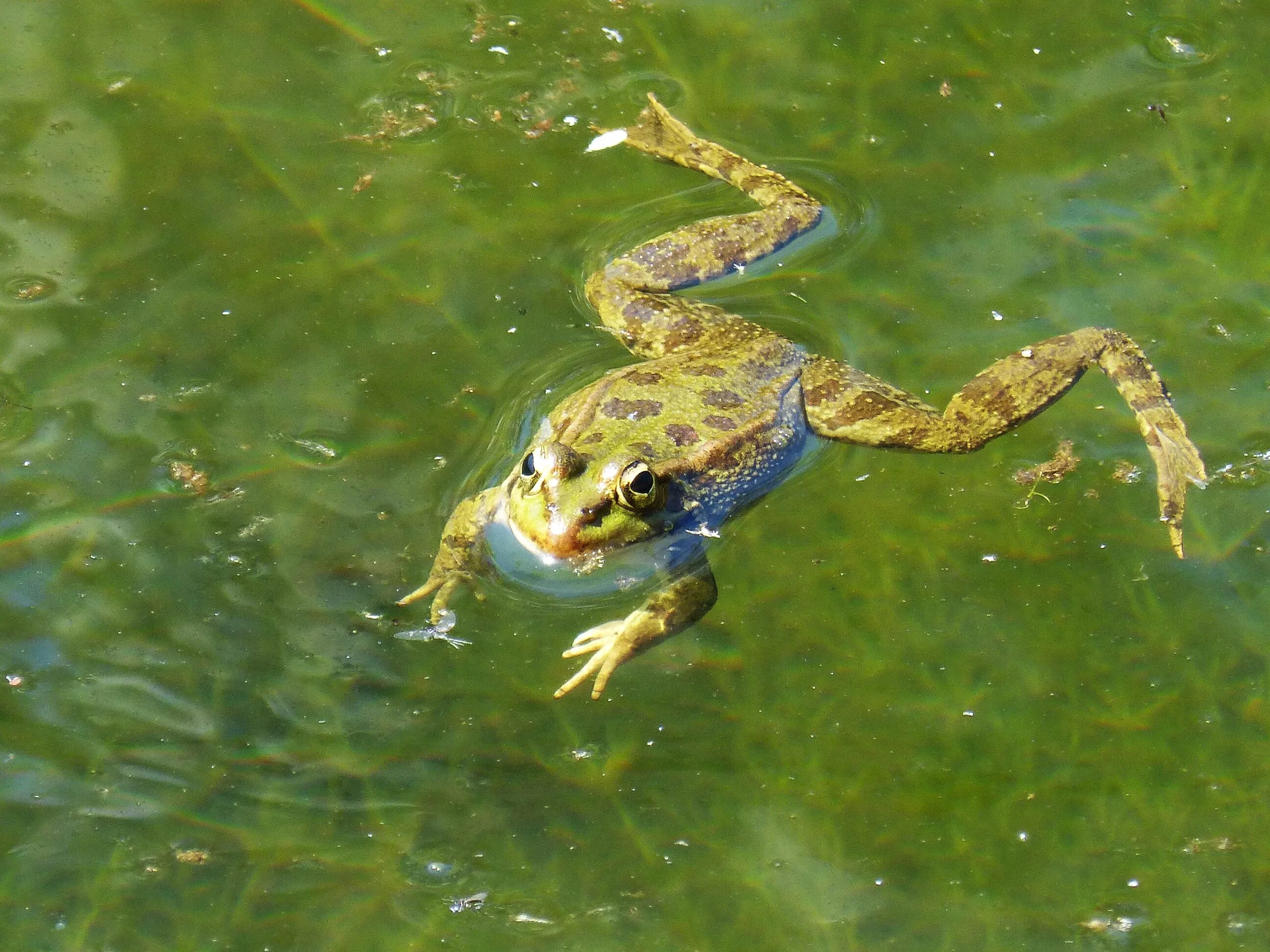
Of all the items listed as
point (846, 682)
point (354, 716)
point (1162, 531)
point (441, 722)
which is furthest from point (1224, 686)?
point (354, 716)

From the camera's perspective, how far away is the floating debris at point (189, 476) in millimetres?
4117

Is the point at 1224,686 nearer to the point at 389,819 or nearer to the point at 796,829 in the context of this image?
the point at 796,829

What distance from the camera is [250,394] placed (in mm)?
4402

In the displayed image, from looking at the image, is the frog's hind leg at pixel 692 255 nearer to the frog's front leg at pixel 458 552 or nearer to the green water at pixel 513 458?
the green water at pixel 513 458

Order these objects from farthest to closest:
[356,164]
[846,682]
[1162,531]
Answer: [356,164]
[1162,531]
[846,682]

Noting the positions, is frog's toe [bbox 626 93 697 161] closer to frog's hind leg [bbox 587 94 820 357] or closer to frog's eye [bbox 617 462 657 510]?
frog's hind leg [bbox 587 94 820 357]

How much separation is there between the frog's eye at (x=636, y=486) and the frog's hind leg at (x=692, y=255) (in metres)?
0.87

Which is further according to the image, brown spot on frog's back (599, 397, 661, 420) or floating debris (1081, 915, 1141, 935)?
brown spot on frog's back (599, 397, 661, 420)

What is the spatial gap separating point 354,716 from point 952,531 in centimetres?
243

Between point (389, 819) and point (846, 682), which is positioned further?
point (846, 682)

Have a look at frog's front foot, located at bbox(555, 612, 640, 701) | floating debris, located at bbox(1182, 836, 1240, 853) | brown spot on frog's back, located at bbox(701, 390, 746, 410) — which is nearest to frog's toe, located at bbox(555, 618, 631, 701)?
frog's front foot, located at bbox(555, 612, 640, 701)

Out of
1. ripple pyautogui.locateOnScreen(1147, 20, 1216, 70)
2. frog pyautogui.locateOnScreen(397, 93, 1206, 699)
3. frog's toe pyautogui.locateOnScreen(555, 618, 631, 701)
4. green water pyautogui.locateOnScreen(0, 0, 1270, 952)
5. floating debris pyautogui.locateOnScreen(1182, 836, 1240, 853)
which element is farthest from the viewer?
ripple pyautogui.locateOnScreen(1147, 20, 1216, 70)

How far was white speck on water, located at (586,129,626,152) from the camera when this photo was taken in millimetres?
5250

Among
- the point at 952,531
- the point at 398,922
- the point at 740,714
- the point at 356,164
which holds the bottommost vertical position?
the point at 398,922
